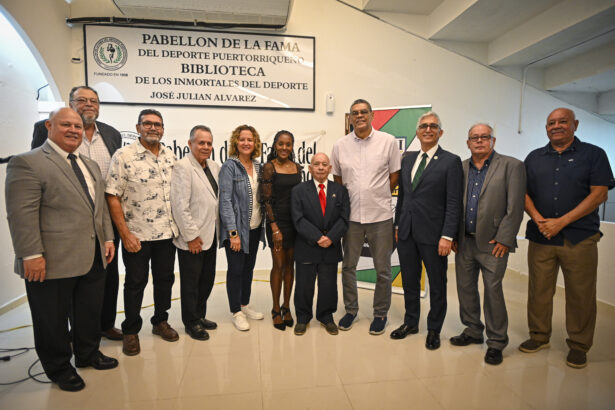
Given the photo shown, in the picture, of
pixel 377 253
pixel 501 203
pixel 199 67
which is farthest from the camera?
pixel 199 67

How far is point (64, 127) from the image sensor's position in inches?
73.0

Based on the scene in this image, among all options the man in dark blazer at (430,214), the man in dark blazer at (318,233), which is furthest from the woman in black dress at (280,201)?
the man in dark blazer at (430,214)

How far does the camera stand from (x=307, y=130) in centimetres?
436

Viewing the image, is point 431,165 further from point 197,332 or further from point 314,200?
point 197,332

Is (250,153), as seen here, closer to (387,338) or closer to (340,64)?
(387,338)

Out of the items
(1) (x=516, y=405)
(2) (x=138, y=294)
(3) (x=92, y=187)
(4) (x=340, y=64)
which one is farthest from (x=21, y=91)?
(1) (x=516, y=405)

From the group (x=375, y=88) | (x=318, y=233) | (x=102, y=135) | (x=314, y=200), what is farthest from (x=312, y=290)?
(x=375, y=88)

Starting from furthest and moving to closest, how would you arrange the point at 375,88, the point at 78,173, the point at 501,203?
the point at 375,88
the point at 501,203
the point at 78,173

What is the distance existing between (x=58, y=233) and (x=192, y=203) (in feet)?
2.80

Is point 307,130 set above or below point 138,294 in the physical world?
above

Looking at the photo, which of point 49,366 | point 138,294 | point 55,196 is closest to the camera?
point 55,196

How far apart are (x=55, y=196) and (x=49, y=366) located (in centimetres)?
103

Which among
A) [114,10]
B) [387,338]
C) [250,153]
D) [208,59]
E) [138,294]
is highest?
[114,10]

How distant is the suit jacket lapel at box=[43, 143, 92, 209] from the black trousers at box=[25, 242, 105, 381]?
419 millimetres
